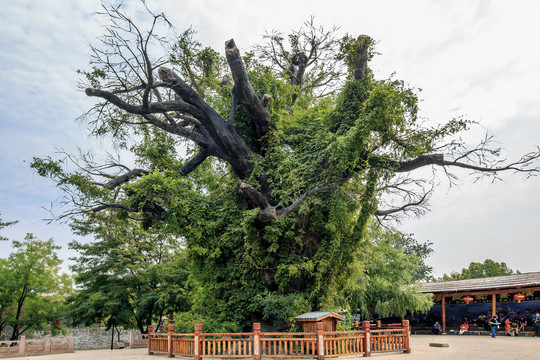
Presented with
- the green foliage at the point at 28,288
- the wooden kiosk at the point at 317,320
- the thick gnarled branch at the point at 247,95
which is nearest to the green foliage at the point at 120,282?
the green foliage at the point at 28,288

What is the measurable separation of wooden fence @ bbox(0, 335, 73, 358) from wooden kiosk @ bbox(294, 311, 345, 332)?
1315 cm

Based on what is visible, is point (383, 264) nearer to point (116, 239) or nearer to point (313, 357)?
point (313, 357)

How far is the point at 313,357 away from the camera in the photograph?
1113 centimetres

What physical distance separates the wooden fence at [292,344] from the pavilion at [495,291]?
9890mm

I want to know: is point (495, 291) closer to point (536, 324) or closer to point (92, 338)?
point (536, 324)

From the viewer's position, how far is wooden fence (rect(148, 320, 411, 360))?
11164 mm

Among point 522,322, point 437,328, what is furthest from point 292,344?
point 437,328

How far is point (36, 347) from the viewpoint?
18625 mm

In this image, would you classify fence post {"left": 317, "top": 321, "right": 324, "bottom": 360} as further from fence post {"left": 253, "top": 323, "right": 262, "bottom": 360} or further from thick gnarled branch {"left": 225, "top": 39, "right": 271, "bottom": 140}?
thick gnarled branch {"left": 225, "top": 39, "right": 271, "bottom": 140}

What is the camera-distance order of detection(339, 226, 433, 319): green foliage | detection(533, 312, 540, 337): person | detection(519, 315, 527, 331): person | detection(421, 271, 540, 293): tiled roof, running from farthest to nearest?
1. detection(339, 226, 433, 319): green foliage
2. detection(519, 315, 527, 331): person
3. detection(421, 271, 540, 293): tiled roof
4. detection(533, 312, 540, 337): person

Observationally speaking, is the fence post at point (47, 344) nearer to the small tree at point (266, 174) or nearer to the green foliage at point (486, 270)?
the small tree at point (266, 174)

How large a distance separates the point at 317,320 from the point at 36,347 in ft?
48.0

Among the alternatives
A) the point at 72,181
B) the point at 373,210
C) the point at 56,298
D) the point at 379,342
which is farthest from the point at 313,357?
the point at 56,298

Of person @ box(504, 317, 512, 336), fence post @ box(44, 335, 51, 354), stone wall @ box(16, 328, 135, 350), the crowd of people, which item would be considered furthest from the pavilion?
stone wall @ box(16, 328, 135, 350)
